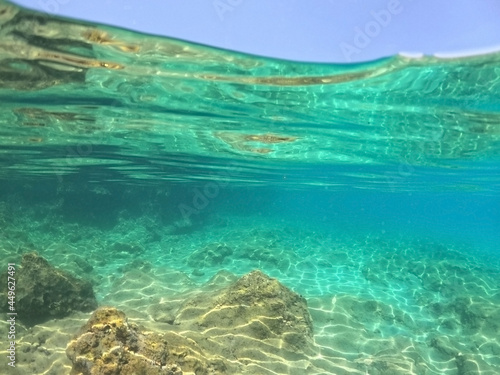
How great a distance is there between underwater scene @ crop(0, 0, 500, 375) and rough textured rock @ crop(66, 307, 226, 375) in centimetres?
2

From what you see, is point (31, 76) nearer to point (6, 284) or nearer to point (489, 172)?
point (6, 284)

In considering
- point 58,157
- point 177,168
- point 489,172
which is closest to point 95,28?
point 58,157

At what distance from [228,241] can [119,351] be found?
18319mm

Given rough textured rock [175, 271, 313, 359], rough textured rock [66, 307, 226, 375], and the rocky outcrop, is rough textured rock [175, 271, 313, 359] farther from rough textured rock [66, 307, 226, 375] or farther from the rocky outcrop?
rough textured rock [66, 307, 226, 375]

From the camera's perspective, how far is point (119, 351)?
5133 millimetres

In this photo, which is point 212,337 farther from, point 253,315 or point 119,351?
point 119,351

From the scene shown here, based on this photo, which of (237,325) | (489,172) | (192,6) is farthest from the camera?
(489,172)

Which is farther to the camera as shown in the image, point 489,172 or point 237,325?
point 489,172

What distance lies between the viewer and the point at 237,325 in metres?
7.66

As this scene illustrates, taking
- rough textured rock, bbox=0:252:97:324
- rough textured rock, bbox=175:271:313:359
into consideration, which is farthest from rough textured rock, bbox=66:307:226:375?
rough textured rock, bbox=0:252:97:324

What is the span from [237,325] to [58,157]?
2176 centimetres

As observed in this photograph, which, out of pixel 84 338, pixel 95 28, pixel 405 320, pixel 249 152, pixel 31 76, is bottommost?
pixel 405 320

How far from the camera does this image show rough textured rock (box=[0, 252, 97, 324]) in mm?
8469

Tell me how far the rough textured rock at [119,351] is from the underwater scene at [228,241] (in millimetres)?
24
